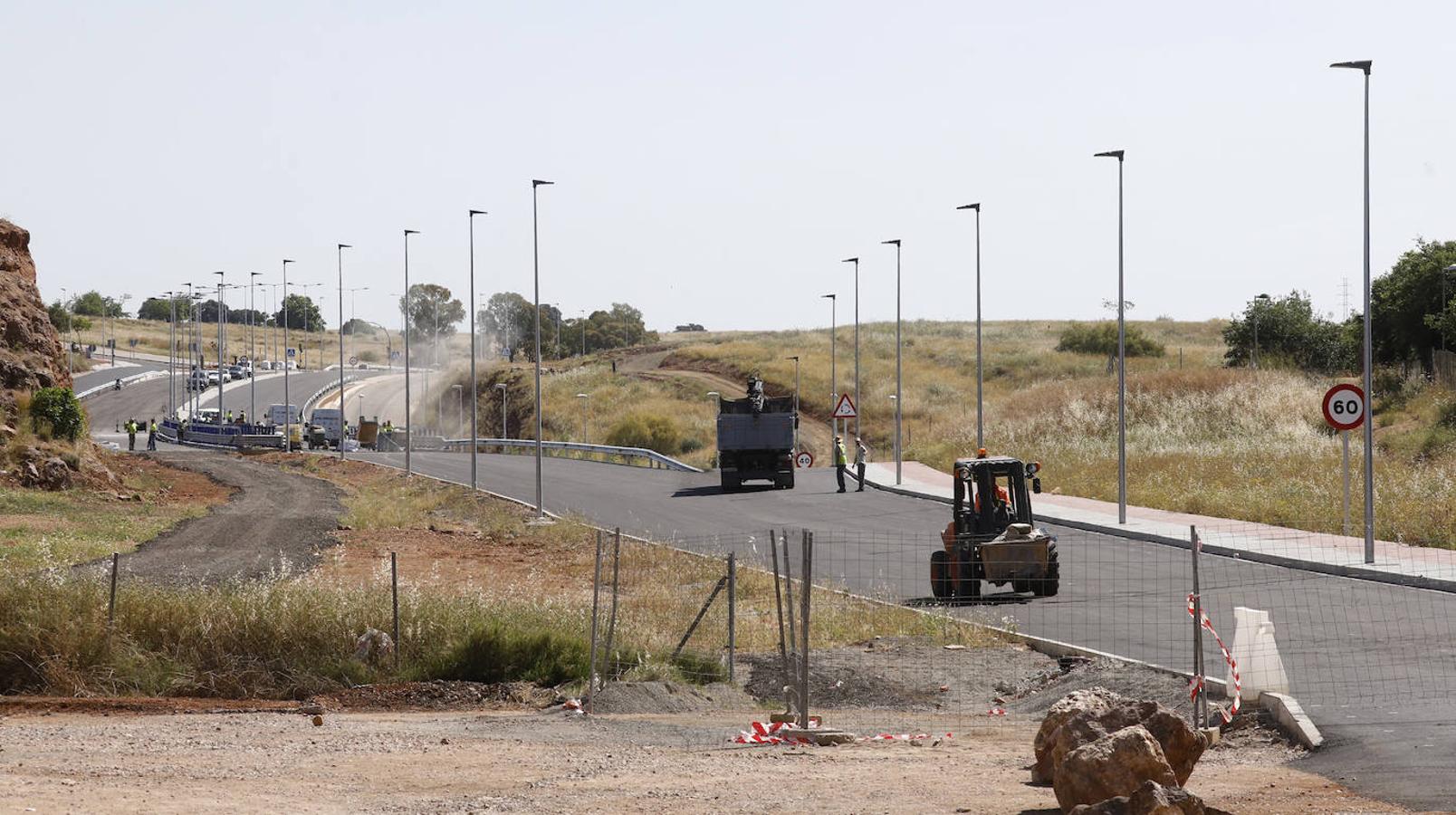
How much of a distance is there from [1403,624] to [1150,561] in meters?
9.06

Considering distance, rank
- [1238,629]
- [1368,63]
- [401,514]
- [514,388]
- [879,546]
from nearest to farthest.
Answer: [1238,629] → [1368,63] → [879,546] → [401,514] → [514,388]

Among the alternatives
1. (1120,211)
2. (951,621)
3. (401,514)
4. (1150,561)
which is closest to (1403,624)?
(951,621)

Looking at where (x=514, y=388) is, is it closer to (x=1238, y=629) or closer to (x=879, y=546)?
(x=879, y=546)

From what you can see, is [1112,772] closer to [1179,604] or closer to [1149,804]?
[1149,804]

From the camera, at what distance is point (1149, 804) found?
8.48 metres

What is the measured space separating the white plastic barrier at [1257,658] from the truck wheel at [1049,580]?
8.66 m

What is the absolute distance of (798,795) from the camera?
1044cm

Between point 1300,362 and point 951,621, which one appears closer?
point 951,621

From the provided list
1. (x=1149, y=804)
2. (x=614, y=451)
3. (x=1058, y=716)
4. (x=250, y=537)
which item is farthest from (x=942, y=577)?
(x=614, y=451)

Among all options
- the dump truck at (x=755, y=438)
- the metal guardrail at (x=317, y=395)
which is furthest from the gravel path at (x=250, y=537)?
the metal guardrail at (x=317, y=395)

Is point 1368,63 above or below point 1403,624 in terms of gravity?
above

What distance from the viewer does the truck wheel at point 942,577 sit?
2308cm

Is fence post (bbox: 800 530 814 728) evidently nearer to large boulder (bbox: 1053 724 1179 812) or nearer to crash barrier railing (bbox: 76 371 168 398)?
large boulder (bbox: 1053 724 1179 812)

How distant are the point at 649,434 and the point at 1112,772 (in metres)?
83.3
